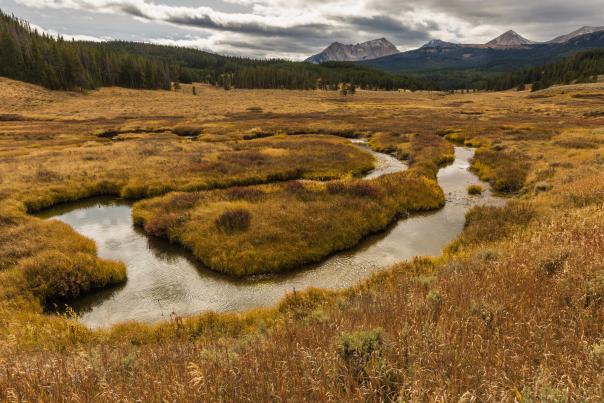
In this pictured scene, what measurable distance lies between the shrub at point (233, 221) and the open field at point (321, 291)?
92 mm

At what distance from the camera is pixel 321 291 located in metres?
11.3

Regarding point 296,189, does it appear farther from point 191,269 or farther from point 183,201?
point 191,269

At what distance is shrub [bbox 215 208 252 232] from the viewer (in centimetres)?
1672

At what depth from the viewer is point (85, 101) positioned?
A: 3927 inches

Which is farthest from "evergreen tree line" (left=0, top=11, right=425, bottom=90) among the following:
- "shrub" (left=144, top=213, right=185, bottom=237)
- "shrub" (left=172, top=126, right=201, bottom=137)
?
"shrub" (left=144, top=213, right=185, bottom=237)

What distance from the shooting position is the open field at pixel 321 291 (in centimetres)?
418

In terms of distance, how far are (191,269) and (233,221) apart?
3.42 meters

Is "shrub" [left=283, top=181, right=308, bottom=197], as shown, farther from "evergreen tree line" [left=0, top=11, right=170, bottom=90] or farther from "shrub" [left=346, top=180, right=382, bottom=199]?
"evergreen tree line" [left=0, top=11, right=170, bottom=90]

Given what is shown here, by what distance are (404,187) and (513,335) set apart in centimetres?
1832

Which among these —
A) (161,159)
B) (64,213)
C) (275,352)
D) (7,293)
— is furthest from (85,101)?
(275,352)

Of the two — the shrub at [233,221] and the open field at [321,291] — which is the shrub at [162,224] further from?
the shrub at [233,221]

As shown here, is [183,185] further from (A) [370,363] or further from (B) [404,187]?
(A) [370,363]

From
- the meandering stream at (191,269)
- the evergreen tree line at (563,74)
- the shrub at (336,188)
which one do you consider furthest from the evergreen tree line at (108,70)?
the shrub at (336,188)

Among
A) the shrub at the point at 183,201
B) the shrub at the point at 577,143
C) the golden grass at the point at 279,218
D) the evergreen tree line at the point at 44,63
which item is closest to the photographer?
the golden grass at the point at 279,218
